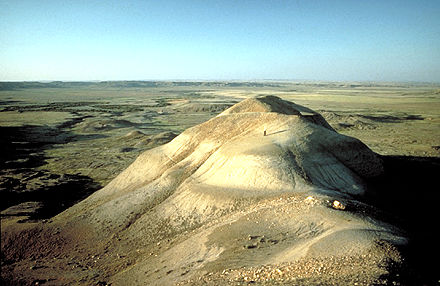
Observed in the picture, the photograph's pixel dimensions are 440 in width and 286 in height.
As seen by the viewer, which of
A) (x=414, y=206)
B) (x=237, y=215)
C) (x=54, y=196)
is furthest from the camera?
(x=54, y=196)

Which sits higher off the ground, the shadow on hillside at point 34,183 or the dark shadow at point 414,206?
the dark shadow at point 414,206

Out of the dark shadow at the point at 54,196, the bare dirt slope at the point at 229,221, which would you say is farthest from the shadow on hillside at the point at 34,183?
the bare dirt slope at the point at 229,221

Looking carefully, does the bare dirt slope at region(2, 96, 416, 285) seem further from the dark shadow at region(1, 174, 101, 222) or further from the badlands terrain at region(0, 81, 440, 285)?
the dark shadow at region(1, 174, 101, 222)

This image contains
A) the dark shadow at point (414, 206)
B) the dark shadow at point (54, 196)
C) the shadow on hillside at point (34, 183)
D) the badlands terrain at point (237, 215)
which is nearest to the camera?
the dark shadow at point (414, 206)

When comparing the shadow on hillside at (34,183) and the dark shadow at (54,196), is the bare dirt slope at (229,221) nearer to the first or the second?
the dark shadow at (54,196)

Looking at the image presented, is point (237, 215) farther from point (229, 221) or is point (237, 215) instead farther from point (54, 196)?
point (54, 196)

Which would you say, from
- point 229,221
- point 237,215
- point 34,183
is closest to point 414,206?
point 237,215
